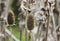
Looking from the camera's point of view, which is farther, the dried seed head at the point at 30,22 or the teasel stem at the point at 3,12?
the dried seed head at the point at 30,22

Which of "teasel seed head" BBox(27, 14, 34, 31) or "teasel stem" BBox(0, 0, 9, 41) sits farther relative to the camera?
"teasel seed head" BBox(27, 14, 34, 31)

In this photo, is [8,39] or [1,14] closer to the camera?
[1,14]

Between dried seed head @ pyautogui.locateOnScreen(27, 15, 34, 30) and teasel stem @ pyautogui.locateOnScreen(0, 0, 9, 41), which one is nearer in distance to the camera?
teasel stem @ pyautogui.locateOnScreen(0, 0, 9, 41)

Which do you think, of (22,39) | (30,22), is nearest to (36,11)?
(30,22)

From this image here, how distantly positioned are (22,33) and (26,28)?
87 millimetres

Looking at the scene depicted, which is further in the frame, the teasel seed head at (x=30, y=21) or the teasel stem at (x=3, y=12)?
the teasel seed head at (x=30, y=21)

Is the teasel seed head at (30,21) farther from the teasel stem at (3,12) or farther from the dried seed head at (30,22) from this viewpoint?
the teasel stem at (3,12)

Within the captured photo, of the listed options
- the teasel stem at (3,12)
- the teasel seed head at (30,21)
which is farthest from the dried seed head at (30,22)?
the teasel stem at (3,12)

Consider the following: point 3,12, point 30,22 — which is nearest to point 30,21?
point 30,22

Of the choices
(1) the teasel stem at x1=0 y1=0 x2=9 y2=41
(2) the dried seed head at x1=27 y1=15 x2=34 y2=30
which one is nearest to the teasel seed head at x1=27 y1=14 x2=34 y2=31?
(2) the dried seed head at x1=27 y1=15 x2=34 y2=30

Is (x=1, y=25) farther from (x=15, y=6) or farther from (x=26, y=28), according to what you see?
(x=15, y=6)

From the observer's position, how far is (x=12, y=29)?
119 cm

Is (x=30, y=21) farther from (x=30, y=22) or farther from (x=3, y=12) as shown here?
(x=3, y=12)

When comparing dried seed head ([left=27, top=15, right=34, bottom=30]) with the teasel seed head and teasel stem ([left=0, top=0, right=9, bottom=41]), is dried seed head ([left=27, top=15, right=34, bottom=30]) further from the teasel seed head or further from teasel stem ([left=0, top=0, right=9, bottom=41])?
teasel stem ([left=0, top=0, right=9, bottom=41])
